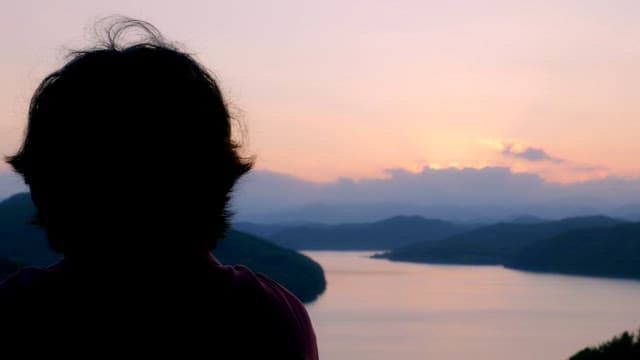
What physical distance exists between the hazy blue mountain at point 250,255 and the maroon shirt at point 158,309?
2870 inches

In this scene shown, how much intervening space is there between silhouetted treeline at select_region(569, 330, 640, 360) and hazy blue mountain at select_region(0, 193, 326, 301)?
2509 inches

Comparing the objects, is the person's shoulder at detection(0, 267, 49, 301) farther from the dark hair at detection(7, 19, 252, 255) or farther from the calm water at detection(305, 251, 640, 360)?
the calm water at detection(305, 251, 640, 360)

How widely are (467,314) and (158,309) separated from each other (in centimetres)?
6480

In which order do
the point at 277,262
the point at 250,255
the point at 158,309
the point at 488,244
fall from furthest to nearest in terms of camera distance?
the point at 488,244 → the point at 250,255 → the point at 277,262 → the point at 158,309

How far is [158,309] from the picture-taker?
1.26m

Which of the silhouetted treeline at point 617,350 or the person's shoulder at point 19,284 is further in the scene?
the silhouetted treeline at point 617,350

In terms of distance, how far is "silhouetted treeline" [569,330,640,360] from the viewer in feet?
32.6

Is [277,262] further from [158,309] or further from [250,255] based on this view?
[158,309]

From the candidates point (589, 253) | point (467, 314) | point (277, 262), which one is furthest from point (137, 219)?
point (589, 253)

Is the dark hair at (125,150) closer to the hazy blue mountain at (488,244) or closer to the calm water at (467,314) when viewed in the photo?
the calm water at (467,314)

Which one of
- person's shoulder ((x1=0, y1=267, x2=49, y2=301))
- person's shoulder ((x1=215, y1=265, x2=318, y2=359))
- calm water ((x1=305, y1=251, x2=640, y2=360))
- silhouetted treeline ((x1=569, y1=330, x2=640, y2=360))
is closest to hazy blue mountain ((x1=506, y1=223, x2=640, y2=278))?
calm water ((x1=305, y1=251, x2=640, y2=360))

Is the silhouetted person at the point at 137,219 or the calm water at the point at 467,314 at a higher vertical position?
the silhouetted person at the point at 137,219

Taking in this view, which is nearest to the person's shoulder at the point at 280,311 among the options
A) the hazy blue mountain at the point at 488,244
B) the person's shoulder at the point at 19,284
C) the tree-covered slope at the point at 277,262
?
the person's shoulder at the point at 19,284

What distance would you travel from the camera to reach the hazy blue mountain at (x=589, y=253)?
101m
